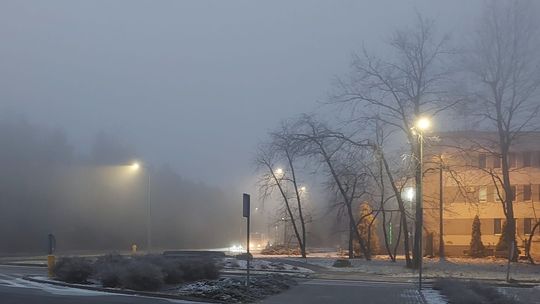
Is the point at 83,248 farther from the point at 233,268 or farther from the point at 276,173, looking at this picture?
the point at 233,268

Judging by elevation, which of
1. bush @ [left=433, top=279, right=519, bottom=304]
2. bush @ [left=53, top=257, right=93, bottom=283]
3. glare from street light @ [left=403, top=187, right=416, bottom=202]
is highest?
glare from street light @ [left=403, top=187, right=416, bottom=202]

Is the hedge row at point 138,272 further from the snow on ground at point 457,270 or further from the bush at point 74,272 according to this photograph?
the snow on ground at point 457,270

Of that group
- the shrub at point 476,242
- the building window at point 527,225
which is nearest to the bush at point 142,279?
the shrub at point 476,242

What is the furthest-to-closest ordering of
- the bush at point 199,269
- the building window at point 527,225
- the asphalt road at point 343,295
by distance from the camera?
the building window at point 527,225 < the bush at point 199,269 < the asphalt road at point 343,295

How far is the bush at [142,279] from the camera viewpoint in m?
20.7

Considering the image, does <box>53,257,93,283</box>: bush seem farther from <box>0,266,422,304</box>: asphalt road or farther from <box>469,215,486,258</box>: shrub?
<box>469,215,486,258</box>: shrub

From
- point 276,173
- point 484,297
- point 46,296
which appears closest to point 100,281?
point 46,296

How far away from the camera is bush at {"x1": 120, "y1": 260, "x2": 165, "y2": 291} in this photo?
20.7 metres

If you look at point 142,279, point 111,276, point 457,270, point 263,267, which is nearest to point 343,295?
→ point 142,279

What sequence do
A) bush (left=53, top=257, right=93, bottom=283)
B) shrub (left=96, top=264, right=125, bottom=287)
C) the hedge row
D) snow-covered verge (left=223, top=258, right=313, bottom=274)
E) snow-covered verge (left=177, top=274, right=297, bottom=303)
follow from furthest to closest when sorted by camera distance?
snow-covered verge (left=223, top=258, right=313, bottom=274) < bush (left=53, top=257, right=93, bottom=283) < shrub (left=96, top=264, right=125, bottom=287) < the hedge row < snow-covered verge (left=177, top=274, right=297, bottom=303)

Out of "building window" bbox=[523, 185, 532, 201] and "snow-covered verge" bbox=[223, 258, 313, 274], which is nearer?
"snow-covered verge" bbox=[223, 258, 313, 274]

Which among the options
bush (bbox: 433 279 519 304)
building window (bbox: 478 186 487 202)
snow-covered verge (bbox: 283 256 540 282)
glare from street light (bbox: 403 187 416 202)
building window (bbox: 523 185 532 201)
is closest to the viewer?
bush (bbox: 433 279 519 304)

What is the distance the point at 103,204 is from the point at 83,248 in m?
6.87

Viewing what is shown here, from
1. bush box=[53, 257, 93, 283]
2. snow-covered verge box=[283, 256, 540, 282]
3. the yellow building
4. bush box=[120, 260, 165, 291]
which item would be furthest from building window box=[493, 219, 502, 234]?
bush box=[120, 260, 165, 291]
